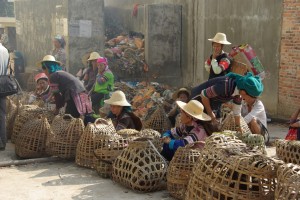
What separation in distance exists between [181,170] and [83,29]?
26.8 ft

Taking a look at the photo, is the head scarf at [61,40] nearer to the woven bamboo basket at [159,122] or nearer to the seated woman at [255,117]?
the woven bamboo basket at [159,122]

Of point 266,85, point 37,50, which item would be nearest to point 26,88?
point 37,50

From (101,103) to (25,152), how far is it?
108 inches

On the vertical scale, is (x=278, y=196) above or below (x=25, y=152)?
above

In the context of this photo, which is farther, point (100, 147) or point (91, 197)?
point (100, 147)

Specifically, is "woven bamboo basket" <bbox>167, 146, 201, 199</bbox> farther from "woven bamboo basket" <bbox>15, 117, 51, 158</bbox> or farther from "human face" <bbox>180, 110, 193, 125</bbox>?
"woven bamboo basket" <bbox>15, 117, 51, 158</bbox>

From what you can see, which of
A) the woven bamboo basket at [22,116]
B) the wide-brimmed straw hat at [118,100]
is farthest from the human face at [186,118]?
the woven bamboo basket at [22,116]

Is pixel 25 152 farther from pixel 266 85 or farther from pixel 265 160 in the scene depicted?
pixel 266 85

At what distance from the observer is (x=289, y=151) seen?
5.62 metres

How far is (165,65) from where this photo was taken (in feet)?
46.8

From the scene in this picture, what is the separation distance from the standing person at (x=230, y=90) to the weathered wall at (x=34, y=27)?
28.3 ft

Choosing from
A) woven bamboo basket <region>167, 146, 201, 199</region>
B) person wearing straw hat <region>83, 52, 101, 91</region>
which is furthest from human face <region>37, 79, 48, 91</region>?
woven bamboo basket <region>167, 146, 201, 199</region>

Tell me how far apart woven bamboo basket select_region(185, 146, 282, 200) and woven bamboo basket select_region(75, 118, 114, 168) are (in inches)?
99.3

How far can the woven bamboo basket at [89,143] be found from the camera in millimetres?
6172
